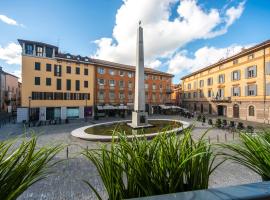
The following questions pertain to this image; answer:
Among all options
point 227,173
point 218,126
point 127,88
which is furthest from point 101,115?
point 227,173

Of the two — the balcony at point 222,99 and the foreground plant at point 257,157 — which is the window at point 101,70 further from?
the foreground plant at point 257,157

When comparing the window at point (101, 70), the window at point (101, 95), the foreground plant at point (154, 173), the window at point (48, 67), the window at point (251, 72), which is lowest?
the foreground plant at point (154, 173)

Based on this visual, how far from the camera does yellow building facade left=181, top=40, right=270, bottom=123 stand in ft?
79.3

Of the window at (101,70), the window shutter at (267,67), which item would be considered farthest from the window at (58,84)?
the window shutter at (267,67)

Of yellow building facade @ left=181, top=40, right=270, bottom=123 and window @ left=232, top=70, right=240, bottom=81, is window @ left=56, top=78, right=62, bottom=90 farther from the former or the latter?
window @ left=232, top=70, right=240, bottom=81

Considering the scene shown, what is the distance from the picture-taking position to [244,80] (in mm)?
28062

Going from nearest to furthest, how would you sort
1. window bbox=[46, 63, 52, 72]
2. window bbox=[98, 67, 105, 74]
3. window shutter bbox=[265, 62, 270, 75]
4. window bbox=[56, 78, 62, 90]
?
1. window shutter bbox=[265, 62, 270, 75]
2. window bbox=[46, 63, 52, 72]
3. window bbox=[56, 78, 62, 90]
4. window bbox=[98, 67, 105, 74]

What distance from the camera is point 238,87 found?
29.6 meters

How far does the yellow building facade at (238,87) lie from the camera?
2416cm

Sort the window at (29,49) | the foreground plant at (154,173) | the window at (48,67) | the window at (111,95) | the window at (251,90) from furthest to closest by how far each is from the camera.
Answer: the window at (111,95) < the window at (48,67) < the window at (29,49) < the window at (251,90) < the foreground plant at (154,173)

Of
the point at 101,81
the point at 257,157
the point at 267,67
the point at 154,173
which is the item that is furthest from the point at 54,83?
the point at 267,67

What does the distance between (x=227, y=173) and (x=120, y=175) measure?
288 inches

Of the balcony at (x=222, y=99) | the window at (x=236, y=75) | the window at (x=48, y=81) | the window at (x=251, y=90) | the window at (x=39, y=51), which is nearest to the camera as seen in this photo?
the window at (x=251, y=90)

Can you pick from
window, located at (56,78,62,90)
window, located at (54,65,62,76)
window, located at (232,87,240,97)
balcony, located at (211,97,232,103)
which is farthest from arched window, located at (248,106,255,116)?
window, located at (54,65,62,76)
